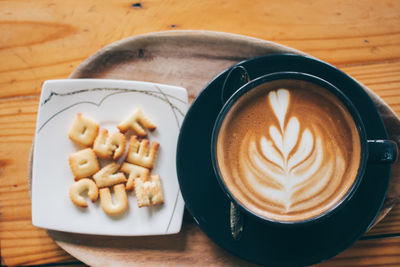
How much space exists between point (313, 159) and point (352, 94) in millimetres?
248

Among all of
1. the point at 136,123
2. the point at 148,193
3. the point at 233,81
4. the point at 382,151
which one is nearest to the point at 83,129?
the point at 136,123

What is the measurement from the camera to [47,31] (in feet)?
4.30

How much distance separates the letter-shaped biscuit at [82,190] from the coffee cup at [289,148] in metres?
0.45

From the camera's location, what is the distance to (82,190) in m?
1.18

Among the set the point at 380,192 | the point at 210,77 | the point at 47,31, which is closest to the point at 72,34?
the point at 47,31

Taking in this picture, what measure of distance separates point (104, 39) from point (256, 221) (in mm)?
822

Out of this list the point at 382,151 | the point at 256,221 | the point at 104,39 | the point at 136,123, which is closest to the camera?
the point at 382,151

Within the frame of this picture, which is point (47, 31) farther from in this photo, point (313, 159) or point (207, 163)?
point (313, 159)

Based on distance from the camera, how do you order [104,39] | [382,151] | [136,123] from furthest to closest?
[104,39]
[136,123]
[382,151]

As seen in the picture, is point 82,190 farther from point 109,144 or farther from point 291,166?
point 291,166

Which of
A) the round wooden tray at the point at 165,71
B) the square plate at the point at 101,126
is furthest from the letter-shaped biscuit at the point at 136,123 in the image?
the round wooden tray at the point at 165,71

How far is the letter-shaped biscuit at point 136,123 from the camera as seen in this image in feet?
3.82

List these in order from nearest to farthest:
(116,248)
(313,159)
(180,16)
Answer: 1. (313,159)
2. (116,248)
3. (180,16)

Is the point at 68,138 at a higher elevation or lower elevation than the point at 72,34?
lower
